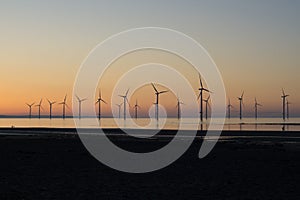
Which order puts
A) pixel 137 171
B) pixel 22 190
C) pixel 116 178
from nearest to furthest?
pixel 22 190 → pixel 116 178 → pixel 137 171

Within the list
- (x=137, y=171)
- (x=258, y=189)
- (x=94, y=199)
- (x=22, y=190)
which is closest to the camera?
(x=94, y=199)

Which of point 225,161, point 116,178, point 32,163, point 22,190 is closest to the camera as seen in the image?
point 22,190

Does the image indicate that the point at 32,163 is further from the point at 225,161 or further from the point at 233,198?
the point at 233,198

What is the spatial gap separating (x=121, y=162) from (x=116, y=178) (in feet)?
27.6

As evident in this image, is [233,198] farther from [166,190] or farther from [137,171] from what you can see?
[137,171]

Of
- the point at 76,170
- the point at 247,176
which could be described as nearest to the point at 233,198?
the point at 247,176

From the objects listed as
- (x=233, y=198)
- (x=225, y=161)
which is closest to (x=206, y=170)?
(x=225, y=161)

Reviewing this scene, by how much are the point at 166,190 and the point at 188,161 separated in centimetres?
1386

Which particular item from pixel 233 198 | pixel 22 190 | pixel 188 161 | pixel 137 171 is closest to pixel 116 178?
pixel 137 171

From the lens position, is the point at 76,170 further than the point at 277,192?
Yes

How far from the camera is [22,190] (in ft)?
64.2

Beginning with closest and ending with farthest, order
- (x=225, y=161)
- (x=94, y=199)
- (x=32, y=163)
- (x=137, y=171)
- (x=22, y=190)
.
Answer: (x=94, y=199) → (x=22, y=190) → (x=137, y=171) → (x=32, y=163) → (x=225, y=161)

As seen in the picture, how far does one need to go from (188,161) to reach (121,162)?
5.05 m

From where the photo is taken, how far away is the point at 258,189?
20859mm
